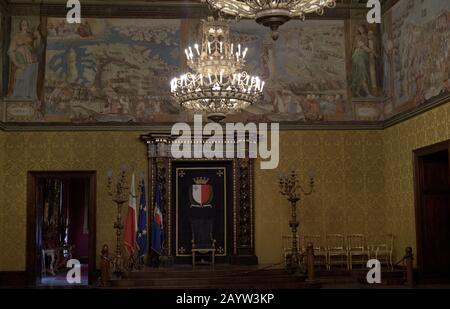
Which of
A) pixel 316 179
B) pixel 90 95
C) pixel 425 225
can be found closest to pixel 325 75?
pixel 316 179

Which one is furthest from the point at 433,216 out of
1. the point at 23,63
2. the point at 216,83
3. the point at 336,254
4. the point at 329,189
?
the point at 23,63

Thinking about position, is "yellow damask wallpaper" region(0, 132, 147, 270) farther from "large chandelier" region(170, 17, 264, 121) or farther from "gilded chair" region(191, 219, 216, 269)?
"large chandelier" region(170, 17, 264, 121)

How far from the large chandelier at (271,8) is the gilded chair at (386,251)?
9707 mm

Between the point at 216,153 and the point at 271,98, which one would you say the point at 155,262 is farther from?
the point at 271,98

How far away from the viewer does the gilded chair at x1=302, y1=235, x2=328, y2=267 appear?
49.6 feet

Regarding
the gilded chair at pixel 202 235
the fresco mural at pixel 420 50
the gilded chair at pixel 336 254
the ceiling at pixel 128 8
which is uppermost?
the ceiling at pixel 128 8

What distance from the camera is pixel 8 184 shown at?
1536 cm

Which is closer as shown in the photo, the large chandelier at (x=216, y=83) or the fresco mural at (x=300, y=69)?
the large chandelier at (x=216, y=83)

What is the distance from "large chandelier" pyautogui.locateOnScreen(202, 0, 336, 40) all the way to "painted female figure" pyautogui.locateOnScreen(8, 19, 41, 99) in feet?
33.2

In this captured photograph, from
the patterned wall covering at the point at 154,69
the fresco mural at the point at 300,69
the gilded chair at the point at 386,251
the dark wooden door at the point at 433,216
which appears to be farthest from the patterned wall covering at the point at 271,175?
the dark wooden door at the point at 433,216

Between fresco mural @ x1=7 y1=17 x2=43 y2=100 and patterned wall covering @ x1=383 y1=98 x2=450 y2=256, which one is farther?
fresco mural @ x1=7 y1=17 x2=43 y2=100

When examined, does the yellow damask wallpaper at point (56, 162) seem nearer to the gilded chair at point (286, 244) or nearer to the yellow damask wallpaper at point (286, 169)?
the yellow damask wallpaper at point (286, 169)

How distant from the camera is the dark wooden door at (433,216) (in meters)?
13.8

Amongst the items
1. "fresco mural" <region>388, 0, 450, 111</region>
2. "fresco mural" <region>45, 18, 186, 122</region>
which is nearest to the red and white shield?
"fresco mural" <region>45, 18, 186, 122</region>
